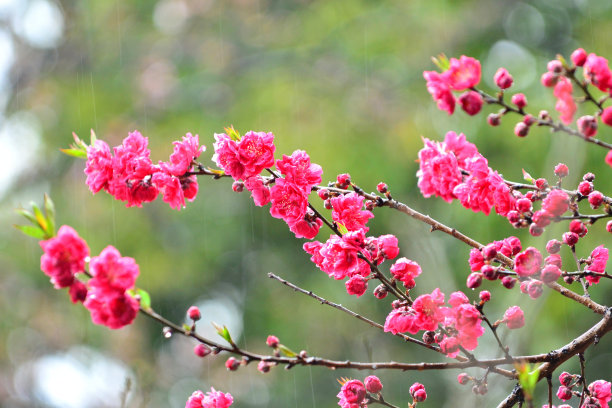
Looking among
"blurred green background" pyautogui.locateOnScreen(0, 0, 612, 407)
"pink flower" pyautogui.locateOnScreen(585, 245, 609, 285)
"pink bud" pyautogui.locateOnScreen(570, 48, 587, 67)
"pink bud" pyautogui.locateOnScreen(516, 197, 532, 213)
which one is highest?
"blurred green background" pyautogui.locateOnScreen(0, 0, 612, 407)

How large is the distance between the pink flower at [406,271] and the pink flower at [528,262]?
0.22m

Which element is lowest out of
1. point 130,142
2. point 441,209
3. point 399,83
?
point 130,142

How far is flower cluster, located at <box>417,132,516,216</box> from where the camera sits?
113 cm

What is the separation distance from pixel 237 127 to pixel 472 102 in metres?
4.76

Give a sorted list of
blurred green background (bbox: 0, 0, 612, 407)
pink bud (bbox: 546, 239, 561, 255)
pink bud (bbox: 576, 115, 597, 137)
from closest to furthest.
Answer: pink bud (bbox: 576, 115, 597, 137) < pink bud (bbox: 546, 239, 561, 255) < blurred green background (bbox: 0, 0, 612, 407)

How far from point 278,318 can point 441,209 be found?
181 centimetres

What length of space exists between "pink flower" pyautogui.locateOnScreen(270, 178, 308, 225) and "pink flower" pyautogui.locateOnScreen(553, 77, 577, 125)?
1.51 feet

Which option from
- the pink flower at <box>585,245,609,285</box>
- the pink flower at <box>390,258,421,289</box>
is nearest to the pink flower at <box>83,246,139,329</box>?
the pink flower at <box>390,258,421,289</box>

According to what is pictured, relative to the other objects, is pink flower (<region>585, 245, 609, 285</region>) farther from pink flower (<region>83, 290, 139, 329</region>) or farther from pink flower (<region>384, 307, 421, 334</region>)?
pink flower (<region>83, 290, 139, 329</region>)

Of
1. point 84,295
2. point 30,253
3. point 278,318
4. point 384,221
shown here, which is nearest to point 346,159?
point 384,221

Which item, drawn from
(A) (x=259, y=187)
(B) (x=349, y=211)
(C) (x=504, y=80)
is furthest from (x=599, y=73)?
(A) (x=259, y=187)

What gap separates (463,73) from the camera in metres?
1.03

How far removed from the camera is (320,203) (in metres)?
4.50

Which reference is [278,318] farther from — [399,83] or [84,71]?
[84,71]
